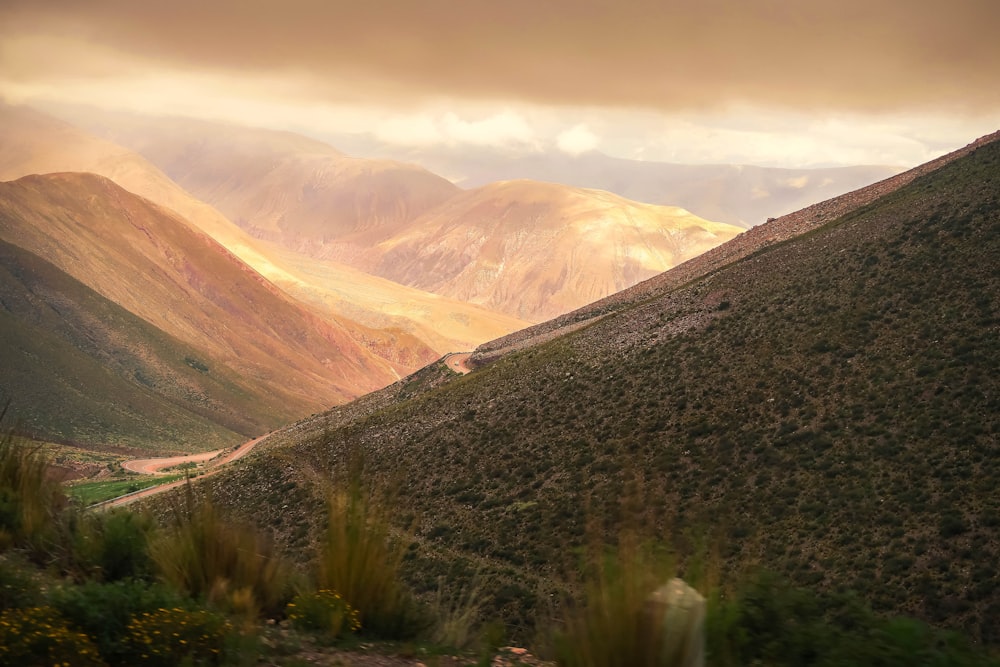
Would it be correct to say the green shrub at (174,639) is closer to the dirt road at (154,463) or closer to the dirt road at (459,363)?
the dirt road at (459,363)

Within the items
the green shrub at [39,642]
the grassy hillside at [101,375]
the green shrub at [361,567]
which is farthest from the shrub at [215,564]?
the grassy hillside at [101,375]

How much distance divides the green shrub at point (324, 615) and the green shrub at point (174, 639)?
1.21 meters

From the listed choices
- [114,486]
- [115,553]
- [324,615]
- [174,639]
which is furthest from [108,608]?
[114,486]

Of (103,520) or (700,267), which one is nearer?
(103,520)

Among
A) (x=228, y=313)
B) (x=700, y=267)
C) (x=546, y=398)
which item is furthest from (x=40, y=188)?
(x=546, y=398)

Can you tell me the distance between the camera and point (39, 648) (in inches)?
236

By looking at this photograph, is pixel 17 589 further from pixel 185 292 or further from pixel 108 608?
pixel 185 292

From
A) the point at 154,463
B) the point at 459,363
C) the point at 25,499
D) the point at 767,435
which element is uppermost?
the point at 459,363

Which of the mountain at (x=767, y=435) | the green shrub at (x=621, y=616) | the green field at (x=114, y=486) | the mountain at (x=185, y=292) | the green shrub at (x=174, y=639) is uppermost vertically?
the mountain at (x=185, y=292)

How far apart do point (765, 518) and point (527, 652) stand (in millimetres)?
18250

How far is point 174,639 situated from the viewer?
6.68m

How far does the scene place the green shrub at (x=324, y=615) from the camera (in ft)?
27.2

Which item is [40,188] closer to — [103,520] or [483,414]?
[483,414]

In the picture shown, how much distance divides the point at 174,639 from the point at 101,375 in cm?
10736
